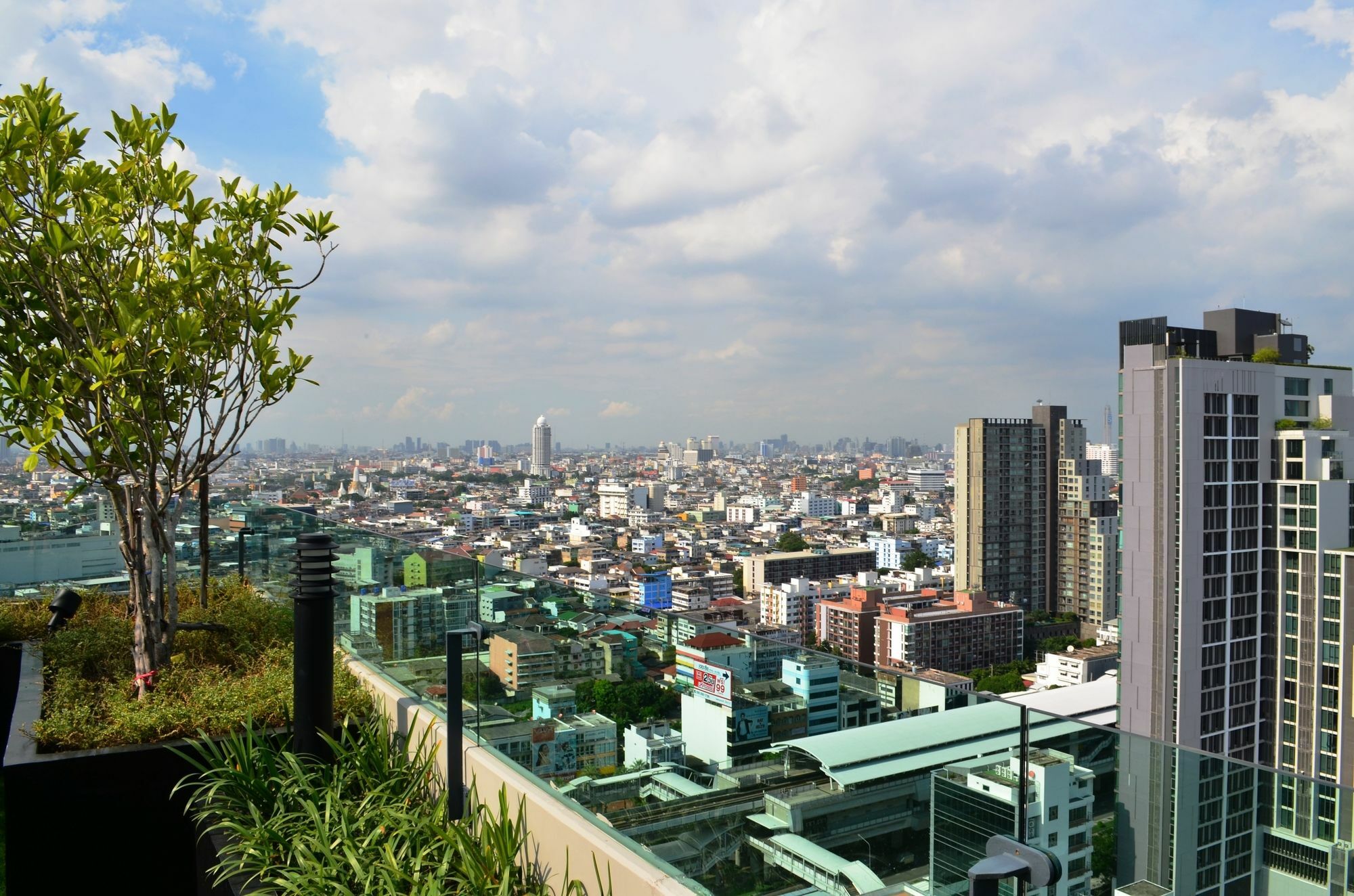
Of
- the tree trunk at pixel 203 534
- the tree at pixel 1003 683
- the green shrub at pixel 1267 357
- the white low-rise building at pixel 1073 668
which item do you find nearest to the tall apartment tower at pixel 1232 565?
the green shrub at pixel 1267 357

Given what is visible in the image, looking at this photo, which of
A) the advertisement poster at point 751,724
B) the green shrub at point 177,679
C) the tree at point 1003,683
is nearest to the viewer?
the advertisement poster at point 751,724

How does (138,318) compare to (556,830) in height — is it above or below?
above

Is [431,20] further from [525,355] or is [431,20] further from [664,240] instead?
[525,355]

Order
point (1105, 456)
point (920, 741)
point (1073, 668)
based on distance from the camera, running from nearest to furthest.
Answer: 1. point (920, 741)
2. point (1073, 668)
3. point (1105, 456)

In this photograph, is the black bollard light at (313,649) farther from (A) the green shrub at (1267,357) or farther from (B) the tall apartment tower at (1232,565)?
(A) the green shrub at (1267,357)

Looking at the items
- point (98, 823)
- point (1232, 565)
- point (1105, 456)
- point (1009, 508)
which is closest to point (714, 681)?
point (98, 823)

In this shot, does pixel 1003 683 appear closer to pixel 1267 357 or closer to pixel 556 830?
pixel 1267 357

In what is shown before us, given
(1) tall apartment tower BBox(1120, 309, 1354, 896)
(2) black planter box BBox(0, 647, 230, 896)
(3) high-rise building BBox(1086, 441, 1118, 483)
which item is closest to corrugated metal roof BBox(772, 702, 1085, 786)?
(2) black planter box BBox(0, 647, 230, 896)
